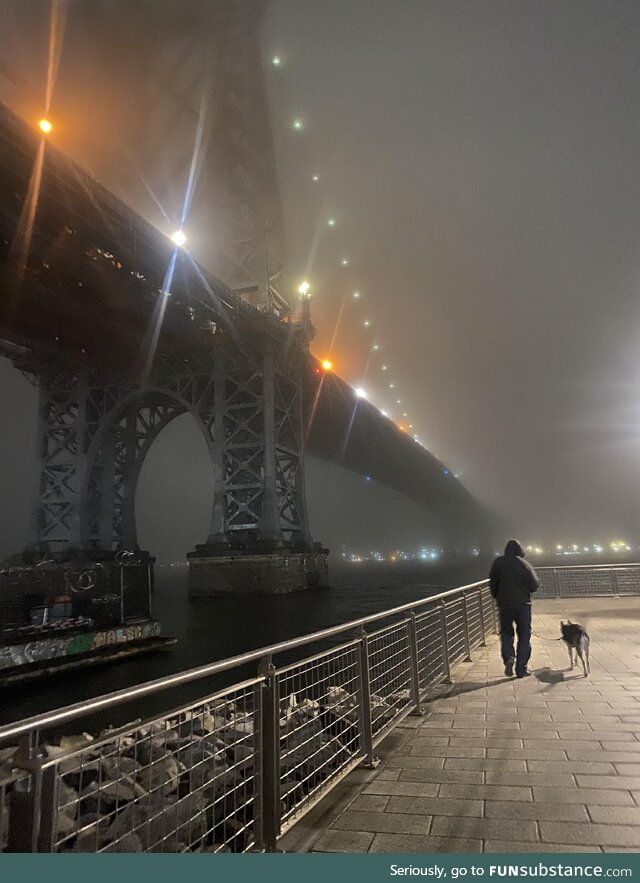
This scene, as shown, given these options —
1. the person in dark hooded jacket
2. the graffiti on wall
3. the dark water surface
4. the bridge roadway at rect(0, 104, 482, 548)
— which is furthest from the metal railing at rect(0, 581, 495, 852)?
the bridge roadway at rect(0, 104, 482, 548)

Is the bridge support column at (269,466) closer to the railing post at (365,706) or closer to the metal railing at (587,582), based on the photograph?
the metal railing at (587,582)

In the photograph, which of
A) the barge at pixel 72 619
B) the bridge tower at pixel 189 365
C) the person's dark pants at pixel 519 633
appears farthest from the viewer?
the bridge tower at pixel 189 365

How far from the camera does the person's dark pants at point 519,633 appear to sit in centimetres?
717

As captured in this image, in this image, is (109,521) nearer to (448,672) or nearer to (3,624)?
(3,624)

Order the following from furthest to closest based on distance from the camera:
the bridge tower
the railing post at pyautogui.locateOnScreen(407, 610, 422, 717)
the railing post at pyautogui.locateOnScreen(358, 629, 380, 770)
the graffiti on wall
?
1. the bridge tower
2. the graffiti on wall
3. the railing post at pyautogui.locateOnScreen(407, 610, 422, 717)
4. the railing post at pyautogui.locateOnScreen(358, 629, 380, 770)

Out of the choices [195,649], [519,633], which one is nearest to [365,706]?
[519,633]

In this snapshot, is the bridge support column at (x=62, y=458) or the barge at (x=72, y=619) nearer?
the barge at (x=72, y=619)

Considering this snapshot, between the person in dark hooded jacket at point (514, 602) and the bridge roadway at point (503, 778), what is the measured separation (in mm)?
415

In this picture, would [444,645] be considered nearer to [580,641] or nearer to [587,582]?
[580,641]

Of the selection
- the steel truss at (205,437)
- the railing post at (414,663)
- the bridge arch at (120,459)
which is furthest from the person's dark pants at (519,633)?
the bridge arch at (120,459)

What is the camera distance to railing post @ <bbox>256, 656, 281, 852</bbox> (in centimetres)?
306

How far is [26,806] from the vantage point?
1.96 meters

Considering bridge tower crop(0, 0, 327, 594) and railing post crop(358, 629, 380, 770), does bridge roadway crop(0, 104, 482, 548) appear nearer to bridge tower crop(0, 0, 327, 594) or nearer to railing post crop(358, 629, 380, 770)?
bridge tower crop(0, 0, 327, 594)

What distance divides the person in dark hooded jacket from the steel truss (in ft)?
106
